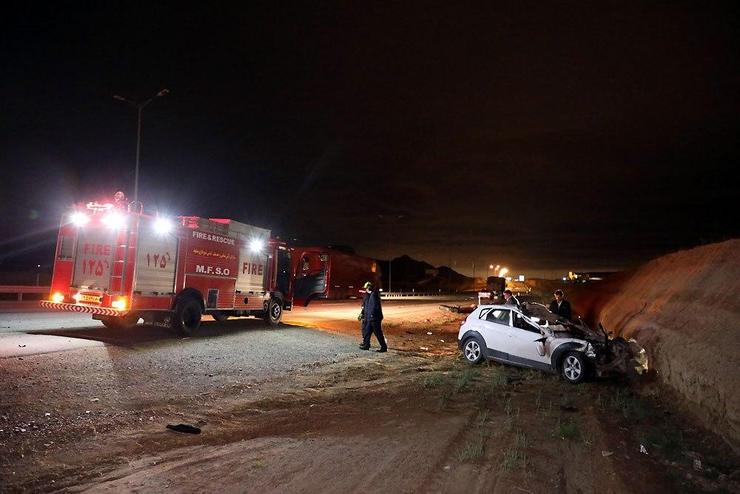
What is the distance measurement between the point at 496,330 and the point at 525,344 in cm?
80

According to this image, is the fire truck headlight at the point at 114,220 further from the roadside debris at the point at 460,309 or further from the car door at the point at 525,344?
the roadside debris at the point at 460,309

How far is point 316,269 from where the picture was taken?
2381 centimetres

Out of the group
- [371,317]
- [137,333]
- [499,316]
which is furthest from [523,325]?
[137,333]

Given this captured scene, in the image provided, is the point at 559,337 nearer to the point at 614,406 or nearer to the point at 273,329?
the point at 614,406

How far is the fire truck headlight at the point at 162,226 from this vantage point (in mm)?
13820

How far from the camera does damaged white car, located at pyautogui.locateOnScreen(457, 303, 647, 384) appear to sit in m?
11.0

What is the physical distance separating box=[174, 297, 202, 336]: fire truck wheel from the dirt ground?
17.2 feet

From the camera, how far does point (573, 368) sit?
11078mm

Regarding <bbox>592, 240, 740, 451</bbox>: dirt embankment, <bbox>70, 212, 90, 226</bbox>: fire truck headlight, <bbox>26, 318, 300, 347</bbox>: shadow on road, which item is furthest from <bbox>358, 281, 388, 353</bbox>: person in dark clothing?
<bbox>70, 212, 90, 226</bbox>: fire truck headlight

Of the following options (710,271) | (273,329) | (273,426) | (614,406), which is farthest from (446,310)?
(273,426)

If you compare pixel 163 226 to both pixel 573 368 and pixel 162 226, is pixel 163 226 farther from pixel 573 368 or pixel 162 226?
pixel 573 368

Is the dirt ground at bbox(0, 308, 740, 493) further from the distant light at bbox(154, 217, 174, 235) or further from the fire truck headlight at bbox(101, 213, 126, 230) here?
the fire truck headlight at bbox(101, 213, 126, 230)

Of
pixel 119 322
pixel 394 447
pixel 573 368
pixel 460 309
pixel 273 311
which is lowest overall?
pixel 394 447

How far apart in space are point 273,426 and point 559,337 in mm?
6875
